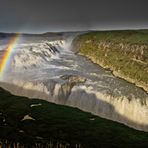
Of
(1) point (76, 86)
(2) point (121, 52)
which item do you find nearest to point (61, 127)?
(1) point (76, 86)

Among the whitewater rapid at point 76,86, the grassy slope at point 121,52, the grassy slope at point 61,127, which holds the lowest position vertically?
the grassy slope at point 61,127

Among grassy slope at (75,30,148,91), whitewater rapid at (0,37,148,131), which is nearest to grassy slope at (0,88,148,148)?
whitewater rapid at (0,37,148,131)

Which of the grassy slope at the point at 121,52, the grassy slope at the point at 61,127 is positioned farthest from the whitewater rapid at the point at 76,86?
the grassy slope at the point at 61,127

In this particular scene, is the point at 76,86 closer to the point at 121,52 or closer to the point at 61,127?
the point at 61,127

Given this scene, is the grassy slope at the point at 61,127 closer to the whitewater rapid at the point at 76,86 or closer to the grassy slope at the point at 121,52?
the whitewater rapid at the point at 76,86

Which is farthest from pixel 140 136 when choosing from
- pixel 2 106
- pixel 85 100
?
pixel 2 106

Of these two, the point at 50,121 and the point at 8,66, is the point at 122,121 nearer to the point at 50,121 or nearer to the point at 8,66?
the point at 50,121

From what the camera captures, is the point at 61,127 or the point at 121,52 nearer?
the point at 61,127
